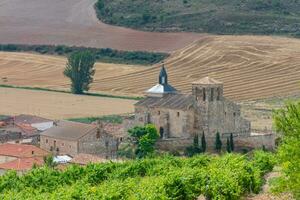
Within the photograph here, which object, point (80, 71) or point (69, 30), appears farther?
point (69, 30)

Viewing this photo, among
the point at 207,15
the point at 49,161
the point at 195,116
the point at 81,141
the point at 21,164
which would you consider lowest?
the point at 21,164

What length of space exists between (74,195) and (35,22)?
110090 mm

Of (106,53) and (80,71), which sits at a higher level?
(106,53)

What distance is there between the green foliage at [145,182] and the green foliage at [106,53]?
75.4 m

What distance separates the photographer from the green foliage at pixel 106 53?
11825 cm

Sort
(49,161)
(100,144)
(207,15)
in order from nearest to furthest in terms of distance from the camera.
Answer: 1. (49,161)
2. (100,144)
3. (207,15)

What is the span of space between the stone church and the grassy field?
60796 millimetres

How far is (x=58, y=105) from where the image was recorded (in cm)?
8531

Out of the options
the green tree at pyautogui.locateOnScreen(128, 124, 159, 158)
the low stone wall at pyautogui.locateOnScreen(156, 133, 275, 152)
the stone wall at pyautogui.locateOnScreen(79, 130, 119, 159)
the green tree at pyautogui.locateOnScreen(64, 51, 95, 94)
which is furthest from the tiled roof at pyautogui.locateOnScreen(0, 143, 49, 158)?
the green tree at pyautogui.locateOnScreen(64, 51, 95, 94)

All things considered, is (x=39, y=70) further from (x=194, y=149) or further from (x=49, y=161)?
(x=49, y=161)

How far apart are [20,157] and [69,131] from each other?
7010 mm

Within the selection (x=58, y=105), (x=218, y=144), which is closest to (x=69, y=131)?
(x=218, y=144)

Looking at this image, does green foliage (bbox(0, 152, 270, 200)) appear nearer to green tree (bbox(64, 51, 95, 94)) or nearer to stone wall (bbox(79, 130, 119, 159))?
stone wall (bbox(79, 130, 119, 159))

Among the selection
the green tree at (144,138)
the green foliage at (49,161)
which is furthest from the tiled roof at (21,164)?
the green tree at (144,138)
